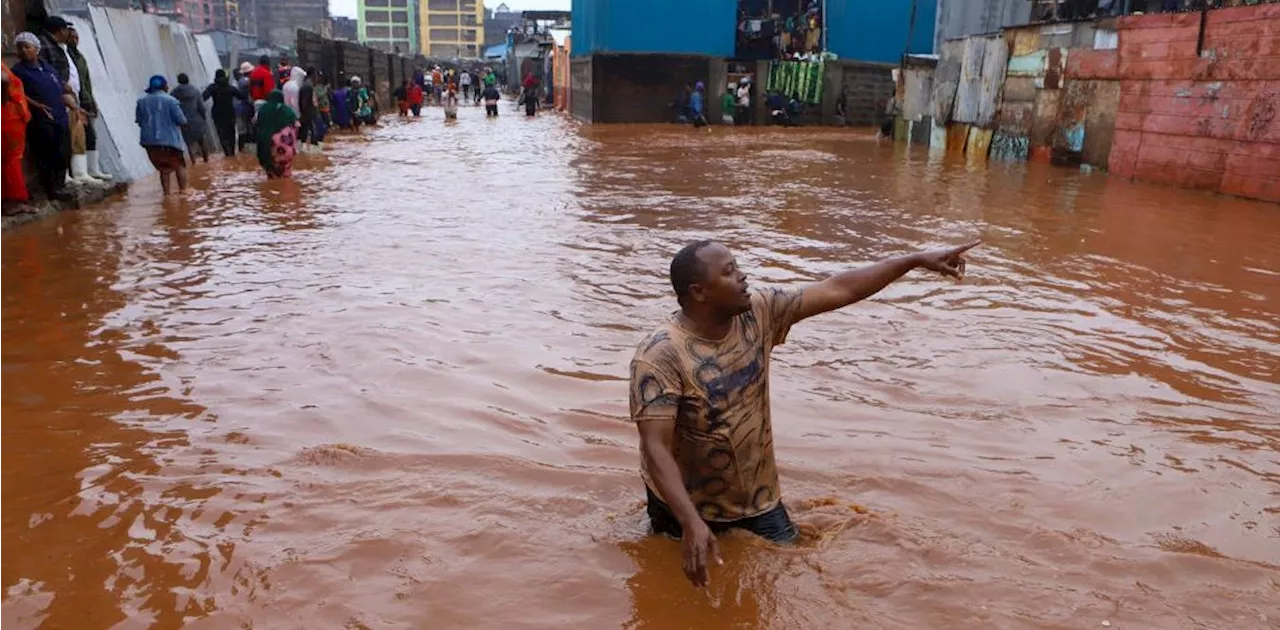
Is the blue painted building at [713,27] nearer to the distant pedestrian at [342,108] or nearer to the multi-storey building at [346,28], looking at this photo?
the distant pedestrian at [342,108]

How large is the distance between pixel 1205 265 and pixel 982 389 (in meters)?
4.48

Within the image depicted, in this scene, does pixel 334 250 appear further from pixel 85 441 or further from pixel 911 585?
pixel 911 585

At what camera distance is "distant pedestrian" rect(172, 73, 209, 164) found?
15.2 metres

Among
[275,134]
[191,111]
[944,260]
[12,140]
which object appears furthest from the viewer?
[191,111]

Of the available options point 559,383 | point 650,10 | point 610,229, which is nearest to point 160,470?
point 559,383

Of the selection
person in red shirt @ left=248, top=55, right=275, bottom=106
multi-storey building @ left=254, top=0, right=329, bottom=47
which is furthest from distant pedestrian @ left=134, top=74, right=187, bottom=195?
multi-storey building @ left=254, top=0, right=329, bottom=47

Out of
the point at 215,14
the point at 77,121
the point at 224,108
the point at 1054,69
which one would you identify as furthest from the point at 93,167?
the point at 215,14

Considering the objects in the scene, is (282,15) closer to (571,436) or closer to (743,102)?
(743,102)

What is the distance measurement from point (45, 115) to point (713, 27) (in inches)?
997

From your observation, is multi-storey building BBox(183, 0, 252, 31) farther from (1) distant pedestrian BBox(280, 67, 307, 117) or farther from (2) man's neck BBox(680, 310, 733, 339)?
(2) man's neck BBox(680, 310, 733, 339)

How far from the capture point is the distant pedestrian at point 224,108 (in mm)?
17031

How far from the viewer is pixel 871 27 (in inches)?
1316

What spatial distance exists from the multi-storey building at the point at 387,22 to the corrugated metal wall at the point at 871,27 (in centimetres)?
8039

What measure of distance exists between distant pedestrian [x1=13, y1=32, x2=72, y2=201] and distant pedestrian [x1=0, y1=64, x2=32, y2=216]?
0.61 ft
